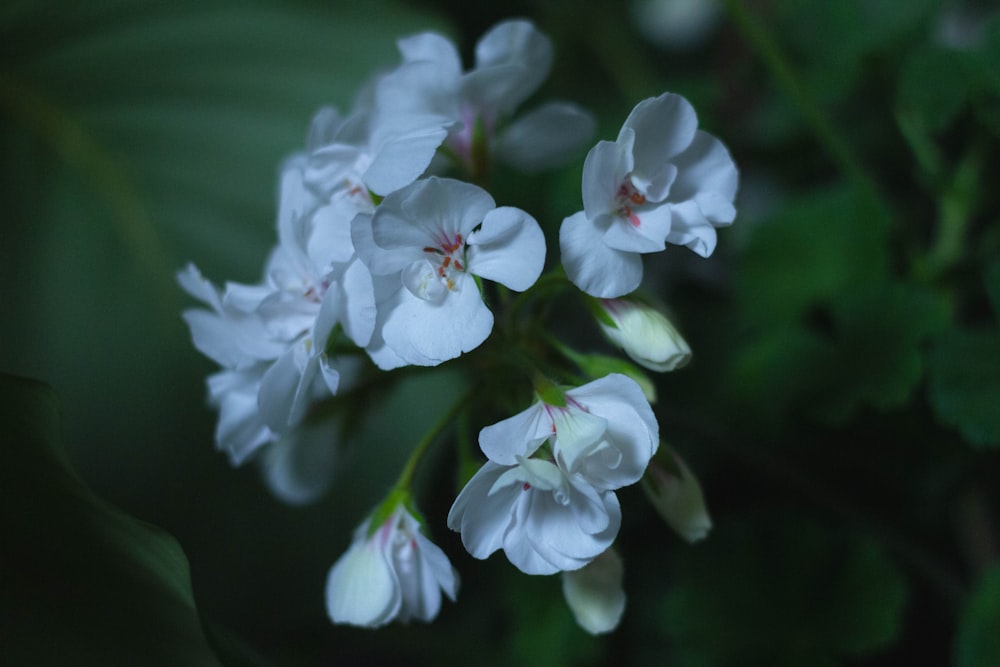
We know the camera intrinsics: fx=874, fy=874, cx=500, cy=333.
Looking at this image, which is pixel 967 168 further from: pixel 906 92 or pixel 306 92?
pixel 306 92

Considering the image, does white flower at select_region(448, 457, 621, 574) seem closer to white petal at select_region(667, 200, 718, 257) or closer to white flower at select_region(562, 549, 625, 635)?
white flower at select_region(562, 549, 625, 635)

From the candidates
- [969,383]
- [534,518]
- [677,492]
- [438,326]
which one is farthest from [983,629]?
[438,326]

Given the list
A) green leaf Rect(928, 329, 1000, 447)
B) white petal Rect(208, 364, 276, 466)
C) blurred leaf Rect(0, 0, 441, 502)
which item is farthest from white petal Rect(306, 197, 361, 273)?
green leaf Rect(928, 329, 1000, 447)

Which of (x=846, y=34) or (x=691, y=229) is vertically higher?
(x=691, y=229)

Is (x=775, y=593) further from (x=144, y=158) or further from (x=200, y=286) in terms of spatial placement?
(x=144, y=158)

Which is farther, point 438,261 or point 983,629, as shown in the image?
point 983,629

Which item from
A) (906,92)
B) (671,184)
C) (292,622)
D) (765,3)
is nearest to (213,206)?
(292,622)

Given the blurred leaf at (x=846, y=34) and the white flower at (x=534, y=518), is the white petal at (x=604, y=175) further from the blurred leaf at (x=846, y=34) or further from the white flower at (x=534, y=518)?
the blurred leaf at (x=846, y=34)
